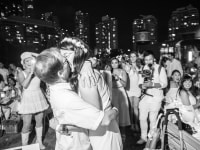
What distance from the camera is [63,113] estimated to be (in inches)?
55.4

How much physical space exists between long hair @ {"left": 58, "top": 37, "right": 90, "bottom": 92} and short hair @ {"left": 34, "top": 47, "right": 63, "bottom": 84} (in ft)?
0.55

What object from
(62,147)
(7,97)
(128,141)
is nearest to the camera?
(62,147)

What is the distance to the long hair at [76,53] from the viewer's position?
1.57 m

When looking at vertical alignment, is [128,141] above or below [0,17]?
below

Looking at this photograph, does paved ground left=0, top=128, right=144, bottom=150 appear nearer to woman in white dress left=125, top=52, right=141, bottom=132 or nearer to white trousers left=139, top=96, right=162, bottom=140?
woman in white dress left=125, top=52, right=141, bottom=132

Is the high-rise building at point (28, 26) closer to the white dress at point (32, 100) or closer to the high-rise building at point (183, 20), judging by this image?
the white dress at point (32, 100)

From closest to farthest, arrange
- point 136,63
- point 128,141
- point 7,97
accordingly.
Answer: point 128,141 < point 7,97 < point 136,63

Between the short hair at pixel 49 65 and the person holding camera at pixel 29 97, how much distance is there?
2.30 metres

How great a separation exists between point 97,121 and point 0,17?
19.4 metres

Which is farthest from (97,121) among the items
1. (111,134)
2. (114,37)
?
(114,37)

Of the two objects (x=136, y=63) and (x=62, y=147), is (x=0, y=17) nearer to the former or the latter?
(x=136, y=63)

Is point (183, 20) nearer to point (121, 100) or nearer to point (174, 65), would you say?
point (174, 65)

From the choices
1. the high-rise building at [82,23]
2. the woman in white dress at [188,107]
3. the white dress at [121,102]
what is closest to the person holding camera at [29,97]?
the white dress at [121,102]

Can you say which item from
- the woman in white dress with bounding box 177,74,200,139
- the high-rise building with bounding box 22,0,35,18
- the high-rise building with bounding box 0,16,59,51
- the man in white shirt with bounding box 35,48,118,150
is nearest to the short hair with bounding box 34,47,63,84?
the man in white shirt with bounding box 35,48,118,150
